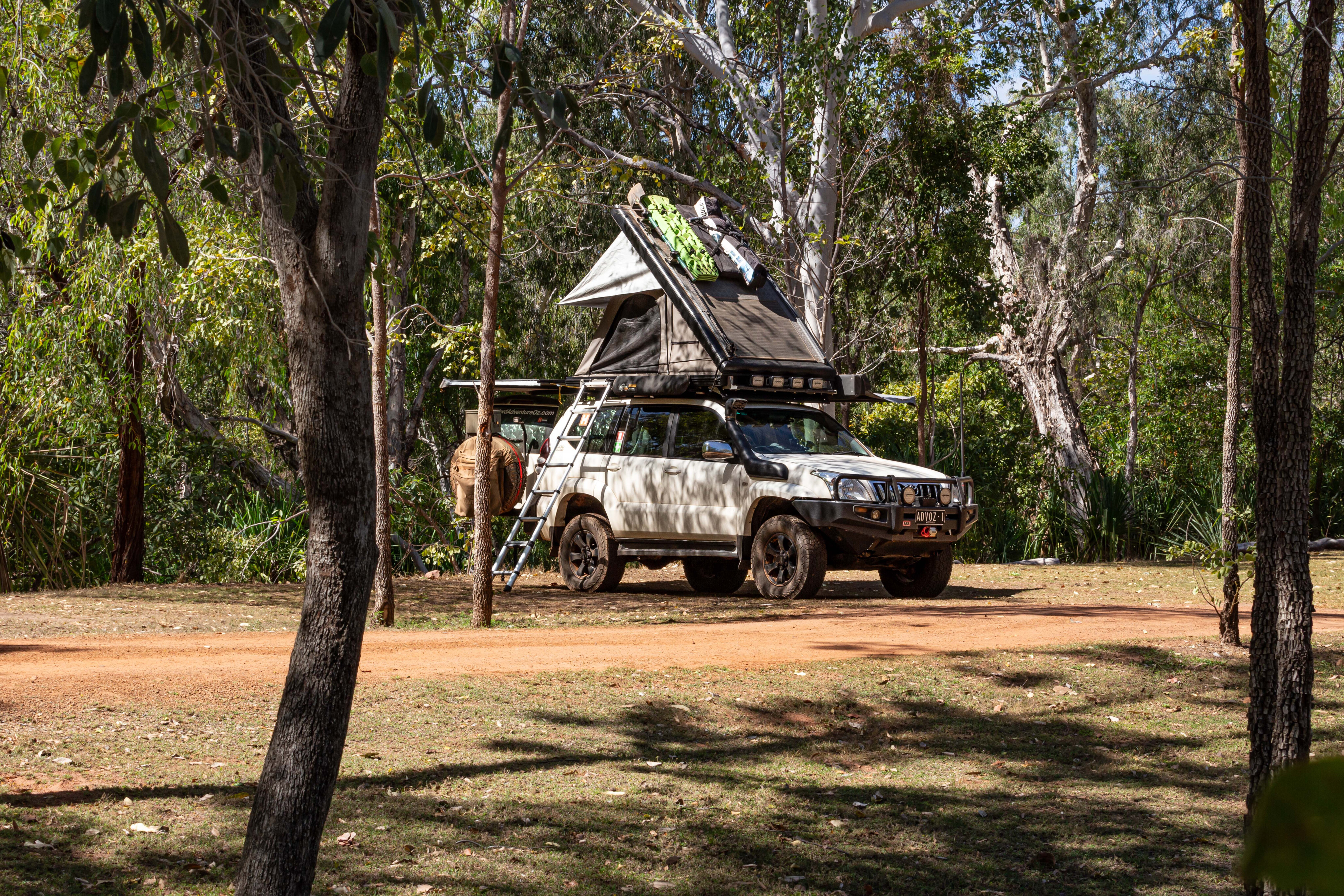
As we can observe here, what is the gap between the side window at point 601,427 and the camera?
14898 millimetres

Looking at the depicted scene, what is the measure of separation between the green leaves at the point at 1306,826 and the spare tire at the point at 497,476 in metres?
13.8

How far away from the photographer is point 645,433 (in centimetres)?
1461

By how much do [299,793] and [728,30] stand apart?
1825 cm

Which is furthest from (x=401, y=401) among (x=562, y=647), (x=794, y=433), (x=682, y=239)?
(x=562, y=647)

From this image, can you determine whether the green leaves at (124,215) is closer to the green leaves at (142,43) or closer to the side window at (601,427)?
the green leaves at (142,43)

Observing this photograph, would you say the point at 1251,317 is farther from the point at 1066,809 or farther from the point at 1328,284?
the point at 1328,284

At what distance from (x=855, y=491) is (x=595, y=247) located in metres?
16.8

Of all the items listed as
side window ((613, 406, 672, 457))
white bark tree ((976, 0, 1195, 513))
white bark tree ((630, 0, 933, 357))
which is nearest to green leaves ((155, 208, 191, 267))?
side window ((613, 406, 672, 457))

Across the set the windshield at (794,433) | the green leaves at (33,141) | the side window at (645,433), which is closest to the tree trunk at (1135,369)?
the windshield at (794,433)

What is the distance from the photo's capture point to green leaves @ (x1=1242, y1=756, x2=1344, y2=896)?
1.51ft

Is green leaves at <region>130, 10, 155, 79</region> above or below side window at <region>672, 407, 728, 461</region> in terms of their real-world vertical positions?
above

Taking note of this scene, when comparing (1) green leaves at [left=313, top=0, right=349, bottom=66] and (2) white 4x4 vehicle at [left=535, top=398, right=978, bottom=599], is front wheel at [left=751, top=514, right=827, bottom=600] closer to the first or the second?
(2) white 4x4 vehicle at [left=535, top=398, right=978, bottom=599]

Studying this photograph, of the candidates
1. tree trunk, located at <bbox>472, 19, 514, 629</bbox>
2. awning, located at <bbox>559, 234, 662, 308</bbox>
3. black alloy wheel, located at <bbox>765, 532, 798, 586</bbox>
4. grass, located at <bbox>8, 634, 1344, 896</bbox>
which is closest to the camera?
grass, located at <bbox>8, 634, 1344, 896</bbox>

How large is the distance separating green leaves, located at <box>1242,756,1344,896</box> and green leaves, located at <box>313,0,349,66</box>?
3.47 m
